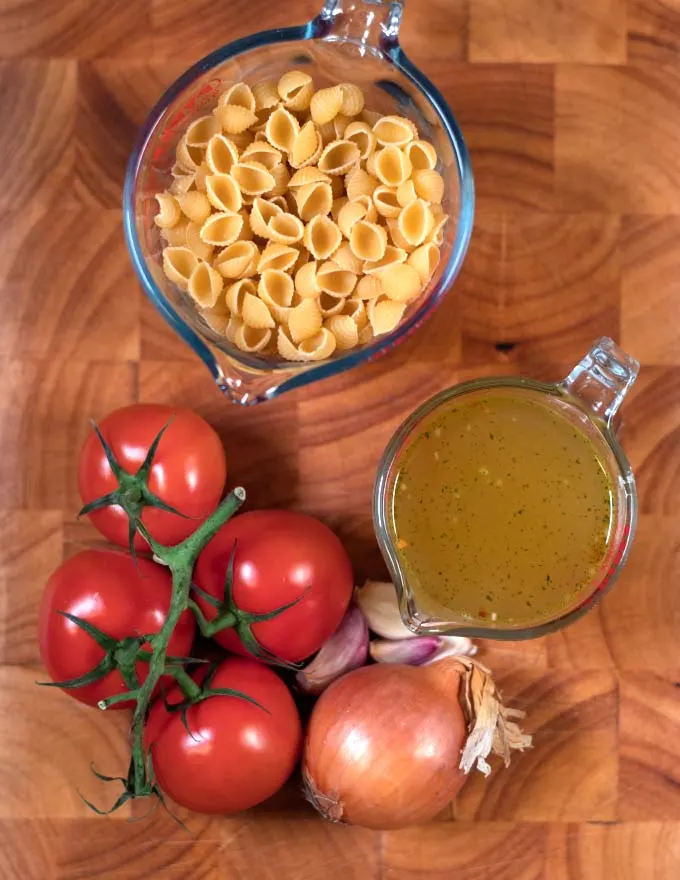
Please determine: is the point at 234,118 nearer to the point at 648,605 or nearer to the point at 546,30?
the point at 546,30

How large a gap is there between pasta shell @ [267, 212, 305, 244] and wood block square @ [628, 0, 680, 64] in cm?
43

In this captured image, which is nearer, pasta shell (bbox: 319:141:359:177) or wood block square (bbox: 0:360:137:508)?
pasta shell (bbox: 319:141:359:177)

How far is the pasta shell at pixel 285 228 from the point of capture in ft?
3.10

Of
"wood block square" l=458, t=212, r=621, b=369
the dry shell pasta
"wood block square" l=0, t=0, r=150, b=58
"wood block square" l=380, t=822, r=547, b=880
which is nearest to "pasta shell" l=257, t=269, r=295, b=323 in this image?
the dry shell pasta

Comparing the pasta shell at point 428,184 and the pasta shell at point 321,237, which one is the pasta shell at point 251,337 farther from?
the pasta shell at point 428,184

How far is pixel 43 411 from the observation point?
3.52ft

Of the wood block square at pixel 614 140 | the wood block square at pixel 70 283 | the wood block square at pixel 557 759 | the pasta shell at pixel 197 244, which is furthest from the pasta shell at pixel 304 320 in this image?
the wood block square at pixel 557 759

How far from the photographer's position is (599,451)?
98 cm

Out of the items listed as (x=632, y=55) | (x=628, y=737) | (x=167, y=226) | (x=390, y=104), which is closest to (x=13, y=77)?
(x=167, y=226)

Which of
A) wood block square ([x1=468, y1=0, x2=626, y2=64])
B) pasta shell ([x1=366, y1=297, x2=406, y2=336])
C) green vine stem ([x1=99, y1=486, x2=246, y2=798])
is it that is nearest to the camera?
green vine stem ([x1=99, y1=486, x2=246, y2=798])

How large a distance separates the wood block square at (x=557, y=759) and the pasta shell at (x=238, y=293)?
1.55 ft

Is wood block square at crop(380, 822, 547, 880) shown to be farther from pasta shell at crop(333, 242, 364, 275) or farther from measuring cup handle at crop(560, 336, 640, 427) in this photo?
pasta shell at crop(333, 242, 364, 275)

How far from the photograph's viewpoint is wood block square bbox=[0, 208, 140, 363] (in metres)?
1.07

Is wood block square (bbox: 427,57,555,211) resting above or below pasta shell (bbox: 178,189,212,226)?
below
